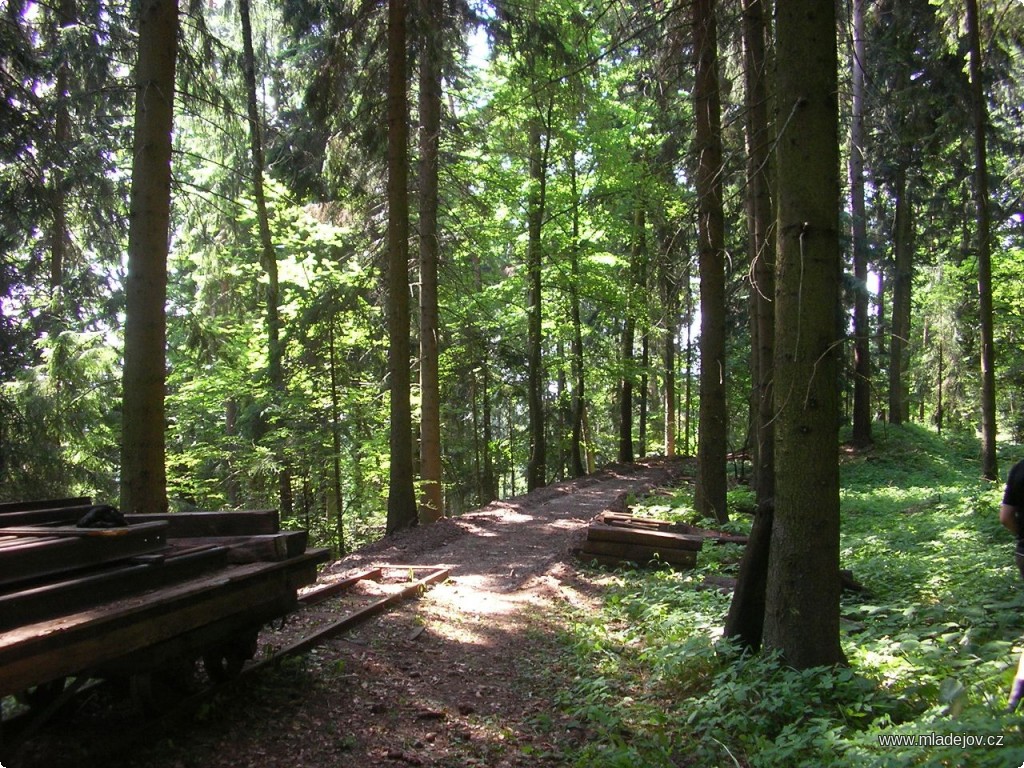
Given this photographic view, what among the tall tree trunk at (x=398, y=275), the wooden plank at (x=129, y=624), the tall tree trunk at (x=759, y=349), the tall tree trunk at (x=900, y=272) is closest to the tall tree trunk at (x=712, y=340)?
the tall tree trunk at (x=759, y=349)

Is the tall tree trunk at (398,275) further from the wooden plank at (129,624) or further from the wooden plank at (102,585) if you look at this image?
the wooden plank at (102,585)

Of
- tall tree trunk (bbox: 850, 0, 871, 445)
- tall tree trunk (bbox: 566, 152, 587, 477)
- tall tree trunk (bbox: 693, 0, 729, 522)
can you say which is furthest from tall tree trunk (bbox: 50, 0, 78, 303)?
tall tree trunk (bbox: 850, 0, 871, 445)

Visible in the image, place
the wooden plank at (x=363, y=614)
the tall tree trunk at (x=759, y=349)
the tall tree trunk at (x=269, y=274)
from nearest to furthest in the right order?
the tall tree trunk at (x=759, y=349) → the wooden plank at (x=363, y=614) → the tall tree trunk at (x=269, y=274)

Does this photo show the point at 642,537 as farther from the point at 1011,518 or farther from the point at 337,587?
the point at 1011,518

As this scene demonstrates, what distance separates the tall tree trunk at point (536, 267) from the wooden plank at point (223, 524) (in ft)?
55.5

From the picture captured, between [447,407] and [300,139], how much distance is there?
9031 millimetres

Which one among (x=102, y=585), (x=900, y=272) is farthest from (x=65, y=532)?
(x=900, y=272)

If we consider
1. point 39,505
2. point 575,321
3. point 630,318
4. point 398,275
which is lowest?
point 39,505

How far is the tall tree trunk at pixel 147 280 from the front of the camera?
7.84 meters

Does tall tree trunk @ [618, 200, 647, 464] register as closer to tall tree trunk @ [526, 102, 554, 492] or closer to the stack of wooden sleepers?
tall tree trunk @ [526, 102, 554, 492]

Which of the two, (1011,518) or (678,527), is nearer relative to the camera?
(1011,518)

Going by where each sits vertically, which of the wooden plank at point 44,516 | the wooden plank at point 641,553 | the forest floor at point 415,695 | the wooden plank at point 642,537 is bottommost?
the forest floor at point 415,695

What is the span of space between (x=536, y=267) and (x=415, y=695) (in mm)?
17676

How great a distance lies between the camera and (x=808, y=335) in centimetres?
490
